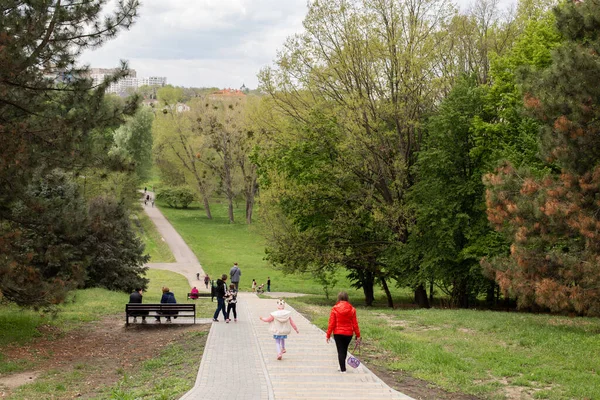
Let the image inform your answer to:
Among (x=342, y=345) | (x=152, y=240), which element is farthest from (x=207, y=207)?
(x=342, y=345)

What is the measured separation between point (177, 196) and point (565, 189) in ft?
224

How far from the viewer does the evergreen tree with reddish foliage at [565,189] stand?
16.0m

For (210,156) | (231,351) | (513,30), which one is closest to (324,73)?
(513,30)

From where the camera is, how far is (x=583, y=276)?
1623 centimetres

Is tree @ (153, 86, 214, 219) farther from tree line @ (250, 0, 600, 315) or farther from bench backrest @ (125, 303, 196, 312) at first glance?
bench backrest @ (125, 303, 196, 312)

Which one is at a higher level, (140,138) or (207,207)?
(140,138)

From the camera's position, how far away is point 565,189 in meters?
16.6

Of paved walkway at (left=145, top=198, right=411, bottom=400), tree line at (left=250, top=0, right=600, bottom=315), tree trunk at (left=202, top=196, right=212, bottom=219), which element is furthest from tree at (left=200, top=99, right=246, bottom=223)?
paved walkway at (left=145, top=198, right=411, bottom=400)

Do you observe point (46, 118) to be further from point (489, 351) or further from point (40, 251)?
point (489, 351)

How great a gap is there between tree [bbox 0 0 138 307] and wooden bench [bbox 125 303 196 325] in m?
2.39

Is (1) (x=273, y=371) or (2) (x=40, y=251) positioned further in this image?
(2) (x=40, y=251)

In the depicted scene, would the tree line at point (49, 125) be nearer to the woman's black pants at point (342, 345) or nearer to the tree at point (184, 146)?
the woman's black pants at point (342, 345)

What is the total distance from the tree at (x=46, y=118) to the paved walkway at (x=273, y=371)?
5.15 meters

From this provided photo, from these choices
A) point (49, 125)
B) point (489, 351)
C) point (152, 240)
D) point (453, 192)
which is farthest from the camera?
point (152, 240)
